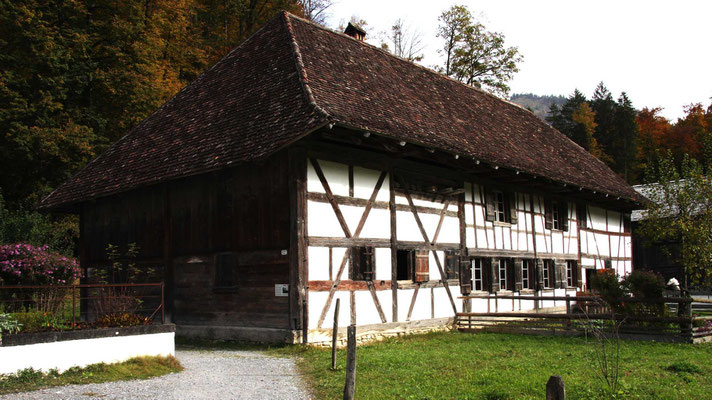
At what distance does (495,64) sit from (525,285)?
18.7 m

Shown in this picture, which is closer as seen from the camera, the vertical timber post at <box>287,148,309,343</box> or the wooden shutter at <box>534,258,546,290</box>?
the vertical timber post at <box>287,148,309,343</box>

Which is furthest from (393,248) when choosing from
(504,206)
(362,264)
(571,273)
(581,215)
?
(581,215)

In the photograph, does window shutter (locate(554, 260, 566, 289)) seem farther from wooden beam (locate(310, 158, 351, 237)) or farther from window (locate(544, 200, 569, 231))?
wooden beam (locate(310, 158, 351, 237))

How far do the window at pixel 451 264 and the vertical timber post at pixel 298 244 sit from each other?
501 cm

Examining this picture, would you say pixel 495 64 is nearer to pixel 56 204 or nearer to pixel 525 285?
pixel 525 285

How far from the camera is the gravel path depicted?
25.4 ft

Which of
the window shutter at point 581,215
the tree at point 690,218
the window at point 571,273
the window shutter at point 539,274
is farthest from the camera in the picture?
the window shutter at point 581,215

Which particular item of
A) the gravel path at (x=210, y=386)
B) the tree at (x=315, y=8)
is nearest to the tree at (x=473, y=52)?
the tree at (x=315, y=8)

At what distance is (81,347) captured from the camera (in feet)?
29.3

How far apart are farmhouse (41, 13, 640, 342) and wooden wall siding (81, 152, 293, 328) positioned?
39 millimetres

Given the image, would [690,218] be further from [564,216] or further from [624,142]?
[624,142]

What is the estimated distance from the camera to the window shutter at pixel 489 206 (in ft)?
59.1

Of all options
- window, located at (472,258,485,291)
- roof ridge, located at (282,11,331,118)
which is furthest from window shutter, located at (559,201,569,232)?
roof ridge, located at (282,11,331,118)

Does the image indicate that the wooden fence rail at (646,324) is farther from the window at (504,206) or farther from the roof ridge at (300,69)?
the roof ridge at (300,69)
